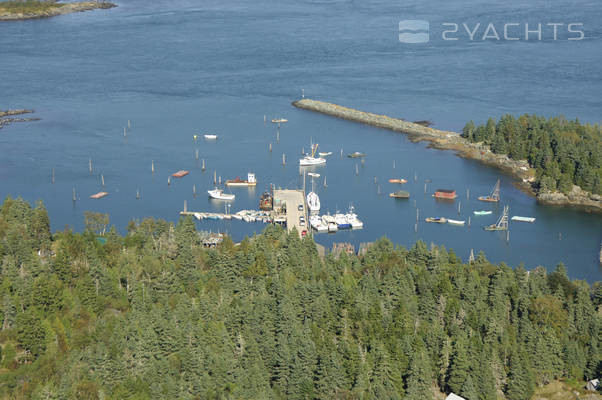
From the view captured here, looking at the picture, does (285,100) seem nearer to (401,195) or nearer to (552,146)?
(401,195)

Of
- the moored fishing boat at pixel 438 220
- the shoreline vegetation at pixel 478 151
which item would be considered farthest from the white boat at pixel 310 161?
the moored fishing boat at pixel 438 220

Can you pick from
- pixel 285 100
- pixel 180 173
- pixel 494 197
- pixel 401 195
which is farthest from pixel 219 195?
pixel 285 100

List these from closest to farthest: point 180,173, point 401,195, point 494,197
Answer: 1. point 494,197
2. point 401,195
3. point 180,173

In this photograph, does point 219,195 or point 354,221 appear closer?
point 354,221

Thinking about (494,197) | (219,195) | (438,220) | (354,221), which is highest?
(219,195)

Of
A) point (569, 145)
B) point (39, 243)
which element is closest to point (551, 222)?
point (569, 145)

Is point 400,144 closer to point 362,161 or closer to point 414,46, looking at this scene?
point 362,161
